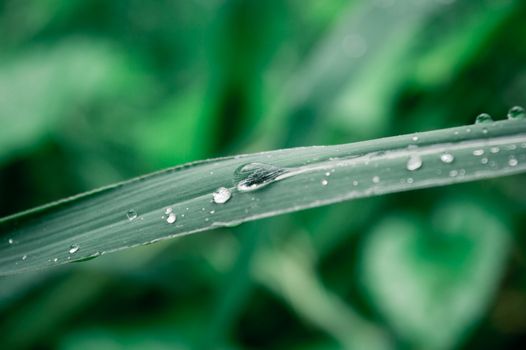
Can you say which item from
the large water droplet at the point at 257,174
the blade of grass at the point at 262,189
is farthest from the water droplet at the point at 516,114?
the large water droplet at the point at 257,174

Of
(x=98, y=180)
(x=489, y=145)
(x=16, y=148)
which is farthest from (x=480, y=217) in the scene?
(x=16, y=148)

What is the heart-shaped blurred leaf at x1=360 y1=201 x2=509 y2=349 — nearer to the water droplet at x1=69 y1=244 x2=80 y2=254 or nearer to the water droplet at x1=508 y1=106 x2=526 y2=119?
the water droplet at x1=508 y1=106 x2=526 y2=119

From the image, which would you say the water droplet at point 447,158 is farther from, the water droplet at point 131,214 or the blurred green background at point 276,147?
the blurred green background at point 276,147

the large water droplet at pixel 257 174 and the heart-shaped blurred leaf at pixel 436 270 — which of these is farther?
the heart-shaped blurred leaf at pixel 436 270

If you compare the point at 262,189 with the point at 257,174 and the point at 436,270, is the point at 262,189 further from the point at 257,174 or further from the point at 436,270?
the point at 436,270

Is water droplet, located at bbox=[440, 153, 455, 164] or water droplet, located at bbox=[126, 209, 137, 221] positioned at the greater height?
water droplet, located at bbox=[126, 209, 137, 221]

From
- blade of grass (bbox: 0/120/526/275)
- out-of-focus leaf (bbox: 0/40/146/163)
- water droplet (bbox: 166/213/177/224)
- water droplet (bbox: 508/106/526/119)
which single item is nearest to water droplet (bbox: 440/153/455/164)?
blade of grass (bbox: 0/120/526/275)

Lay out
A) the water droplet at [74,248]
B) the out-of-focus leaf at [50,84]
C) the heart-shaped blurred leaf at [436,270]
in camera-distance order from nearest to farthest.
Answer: the water droplet at [74,248] → the heart-shaped blurred leaf at [436,270] → the out-of-focus leaf at [50,84]
